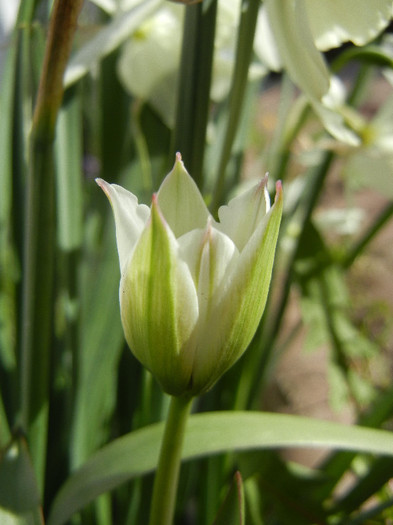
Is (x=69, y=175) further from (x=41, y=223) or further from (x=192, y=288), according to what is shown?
A: (x=192, y=288)

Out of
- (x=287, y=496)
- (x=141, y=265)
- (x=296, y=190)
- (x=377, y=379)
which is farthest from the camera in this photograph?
(x=377, y=379)

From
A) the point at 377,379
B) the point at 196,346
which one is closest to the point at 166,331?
the point at 196,346

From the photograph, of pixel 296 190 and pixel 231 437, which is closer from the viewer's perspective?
pixel 231 437

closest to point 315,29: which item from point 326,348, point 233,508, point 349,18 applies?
point 349,18

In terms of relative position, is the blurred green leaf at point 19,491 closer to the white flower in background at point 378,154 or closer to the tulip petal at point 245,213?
the tulip petal at point 245,213

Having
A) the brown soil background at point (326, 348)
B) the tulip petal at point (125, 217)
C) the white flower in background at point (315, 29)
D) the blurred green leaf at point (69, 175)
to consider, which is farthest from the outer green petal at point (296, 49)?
the brown soil background at point (326, 348)

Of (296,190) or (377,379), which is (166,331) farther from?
(377,379)

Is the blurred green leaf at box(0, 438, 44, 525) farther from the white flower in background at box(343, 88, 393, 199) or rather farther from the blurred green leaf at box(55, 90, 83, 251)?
the white flower in background at box(343, 88, 393, 199)
